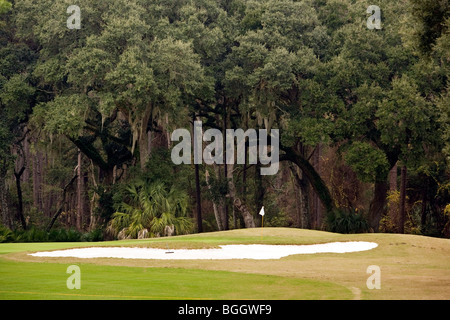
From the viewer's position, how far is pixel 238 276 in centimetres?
1507

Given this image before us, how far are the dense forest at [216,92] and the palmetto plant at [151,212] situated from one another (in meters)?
0.07

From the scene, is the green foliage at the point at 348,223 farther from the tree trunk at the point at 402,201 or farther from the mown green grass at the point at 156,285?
the mown green grass at the point at 156,285

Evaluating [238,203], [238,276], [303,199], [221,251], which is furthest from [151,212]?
[238,276]

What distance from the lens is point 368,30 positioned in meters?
34.4

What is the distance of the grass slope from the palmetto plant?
28.0ft

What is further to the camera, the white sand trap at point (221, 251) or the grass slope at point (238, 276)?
the white sand trap at point (221, 251)

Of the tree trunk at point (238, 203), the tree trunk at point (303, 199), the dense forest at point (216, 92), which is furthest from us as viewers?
the tree trunk at point (303, 199)

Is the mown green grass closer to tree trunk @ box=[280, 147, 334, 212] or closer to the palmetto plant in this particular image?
the palmetto plant

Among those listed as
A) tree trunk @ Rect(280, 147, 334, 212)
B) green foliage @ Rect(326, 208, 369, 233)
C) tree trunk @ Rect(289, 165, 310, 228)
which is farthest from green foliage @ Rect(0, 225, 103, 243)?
tree trunk @ Rect(289, 165, 310, 228)

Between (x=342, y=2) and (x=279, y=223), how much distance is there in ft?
48.5

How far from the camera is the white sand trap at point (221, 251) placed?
2023cm

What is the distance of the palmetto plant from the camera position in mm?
31391

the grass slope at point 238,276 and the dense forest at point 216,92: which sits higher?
the dense forest at point 216,92

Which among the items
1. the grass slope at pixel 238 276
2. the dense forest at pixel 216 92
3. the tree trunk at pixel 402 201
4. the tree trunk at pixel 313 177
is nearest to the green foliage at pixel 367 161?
the dense forest at pixel 216 92
